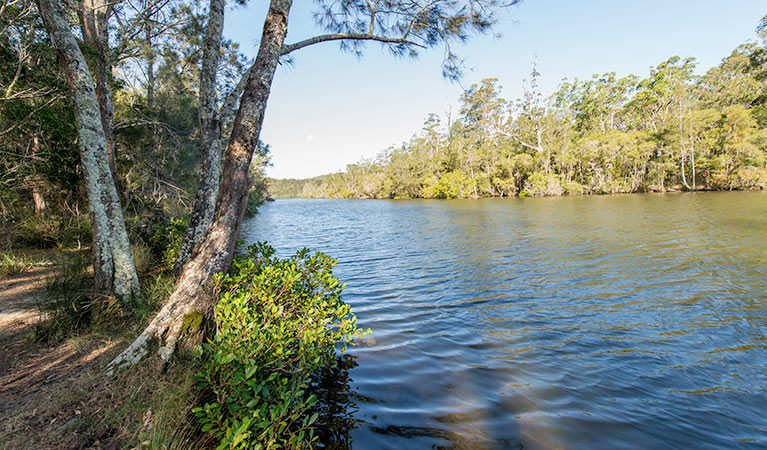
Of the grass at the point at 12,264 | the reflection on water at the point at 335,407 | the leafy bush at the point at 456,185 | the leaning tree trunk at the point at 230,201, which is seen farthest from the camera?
the leafy bush at the point at 456,185

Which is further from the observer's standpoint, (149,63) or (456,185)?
(456,185)

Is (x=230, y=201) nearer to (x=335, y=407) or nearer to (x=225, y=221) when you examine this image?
(x=225, y=221)

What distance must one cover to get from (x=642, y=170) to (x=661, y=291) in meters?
40.5

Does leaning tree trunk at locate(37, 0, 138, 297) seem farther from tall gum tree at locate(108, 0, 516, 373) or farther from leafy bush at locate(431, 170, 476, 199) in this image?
leafy bush at locate(431, 170, 476, 199)

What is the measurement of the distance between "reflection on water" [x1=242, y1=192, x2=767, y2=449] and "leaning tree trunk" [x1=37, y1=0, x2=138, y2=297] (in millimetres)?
3293

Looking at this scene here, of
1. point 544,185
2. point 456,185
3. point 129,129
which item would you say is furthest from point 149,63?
point 456,185

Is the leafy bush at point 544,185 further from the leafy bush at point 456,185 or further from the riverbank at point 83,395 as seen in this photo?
the riverbank at point 83,395

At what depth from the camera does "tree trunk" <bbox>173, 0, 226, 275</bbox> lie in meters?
5.09

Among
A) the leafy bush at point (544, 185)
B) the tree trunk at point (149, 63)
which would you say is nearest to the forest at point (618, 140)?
the leafy bush at point (544, 185)

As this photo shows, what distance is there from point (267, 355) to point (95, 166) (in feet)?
11.6

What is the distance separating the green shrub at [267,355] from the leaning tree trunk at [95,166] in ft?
6.26

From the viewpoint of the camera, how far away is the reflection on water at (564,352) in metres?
2.94

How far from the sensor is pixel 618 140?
38406 mm

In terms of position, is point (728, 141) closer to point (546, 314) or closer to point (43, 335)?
point (546, 314)
